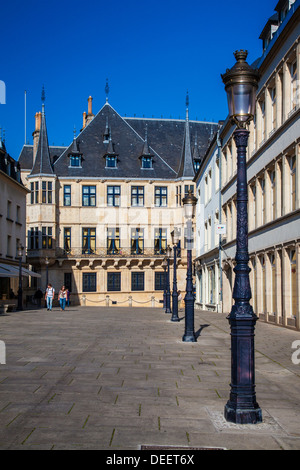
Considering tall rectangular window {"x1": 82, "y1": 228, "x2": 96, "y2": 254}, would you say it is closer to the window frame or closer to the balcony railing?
the balcony railing

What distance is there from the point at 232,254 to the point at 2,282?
20.4 m

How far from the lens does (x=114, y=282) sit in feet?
196

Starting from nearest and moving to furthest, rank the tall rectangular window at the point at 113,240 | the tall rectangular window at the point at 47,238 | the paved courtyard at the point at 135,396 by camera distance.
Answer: the paved courtyard at the point at 135,396, the tall rectangular window at the point at 47,238, the tall rectangular window at the point at 113,240

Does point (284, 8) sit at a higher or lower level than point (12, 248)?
higher

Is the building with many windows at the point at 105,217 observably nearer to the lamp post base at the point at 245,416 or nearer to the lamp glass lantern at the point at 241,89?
the lamp glass lantern at the point at 241,89

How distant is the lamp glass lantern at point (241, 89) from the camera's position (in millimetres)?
7223

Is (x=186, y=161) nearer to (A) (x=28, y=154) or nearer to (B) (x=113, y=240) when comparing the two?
(B) (x=113, y=240)

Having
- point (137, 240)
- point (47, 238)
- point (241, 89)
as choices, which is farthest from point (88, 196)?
point (241, 89)

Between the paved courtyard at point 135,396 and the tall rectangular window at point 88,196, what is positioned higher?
the tall rectangular window at point 88,196

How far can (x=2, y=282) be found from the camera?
149 ft

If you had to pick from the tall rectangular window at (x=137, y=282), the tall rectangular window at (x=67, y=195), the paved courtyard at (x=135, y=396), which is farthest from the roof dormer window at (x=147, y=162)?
the paved courtyard at (x=135, y=396)

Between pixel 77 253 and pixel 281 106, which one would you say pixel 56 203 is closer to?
pixel 77 253

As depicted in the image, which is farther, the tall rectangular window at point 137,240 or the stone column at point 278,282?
the tall rectangular window at point 137,240

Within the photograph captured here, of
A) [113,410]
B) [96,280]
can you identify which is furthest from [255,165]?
[96,280]
